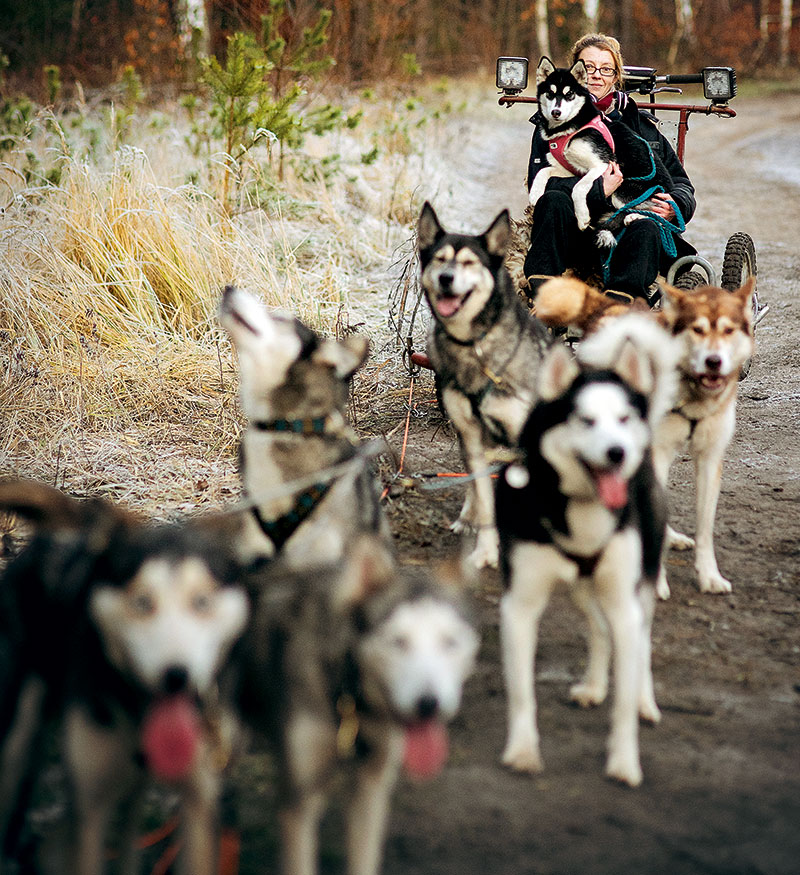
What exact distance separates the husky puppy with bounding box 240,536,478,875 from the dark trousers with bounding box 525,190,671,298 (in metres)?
3.22

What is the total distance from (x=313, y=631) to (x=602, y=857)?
0.92 meters

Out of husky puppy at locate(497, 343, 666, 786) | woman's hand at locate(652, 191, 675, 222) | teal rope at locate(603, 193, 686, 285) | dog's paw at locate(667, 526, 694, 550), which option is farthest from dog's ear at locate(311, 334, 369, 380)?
woman's hand at locate(652, 191, 675, 222)

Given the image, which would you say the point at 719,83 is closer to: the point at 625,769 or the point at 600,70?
the point at 600,70

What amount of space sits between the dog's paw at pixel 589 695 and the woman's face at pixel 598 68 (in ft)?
12.0

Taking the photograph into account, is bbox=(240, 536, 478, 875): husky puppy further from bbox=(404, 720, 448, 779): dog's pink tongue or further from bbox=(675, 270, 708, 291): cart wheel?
bbox=(675, 270, 708, 291): cart wheel

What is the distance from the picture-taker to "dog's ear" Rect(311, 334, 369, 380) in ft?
9.18

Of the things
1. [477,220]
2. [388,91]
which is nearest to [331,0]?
[388,91]

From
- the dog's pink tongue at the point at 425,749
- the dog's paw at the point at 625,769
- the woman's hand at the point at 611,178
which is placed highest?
the woman's hand at the point at 611,178

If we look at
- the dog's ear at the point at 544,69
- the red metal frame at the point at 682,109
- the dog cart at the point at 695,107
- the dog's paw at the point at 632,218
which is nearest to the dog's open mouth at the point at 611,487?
the dog cart at the point at 695,107

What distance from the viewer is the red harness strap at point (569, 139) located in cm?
514

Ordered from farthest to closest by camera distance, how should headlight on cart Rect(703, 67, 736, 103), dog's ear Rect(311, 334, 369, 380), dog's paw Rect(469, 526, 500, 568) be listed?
headlight on cart Rect(703, 67, 736, 103) → dog's paw Rect(469, 526, 500, 568) → dog's ear Rect(311, 334, 369, 380)

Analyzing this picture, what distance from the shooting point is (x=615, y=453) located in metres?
2.32

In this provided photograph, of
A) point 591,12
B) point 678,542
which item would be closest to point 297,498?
point 678,542

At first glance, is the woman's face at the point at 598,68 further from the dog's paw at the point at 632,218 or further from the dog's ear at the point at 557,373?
the dog's ear at the point at 557,373
